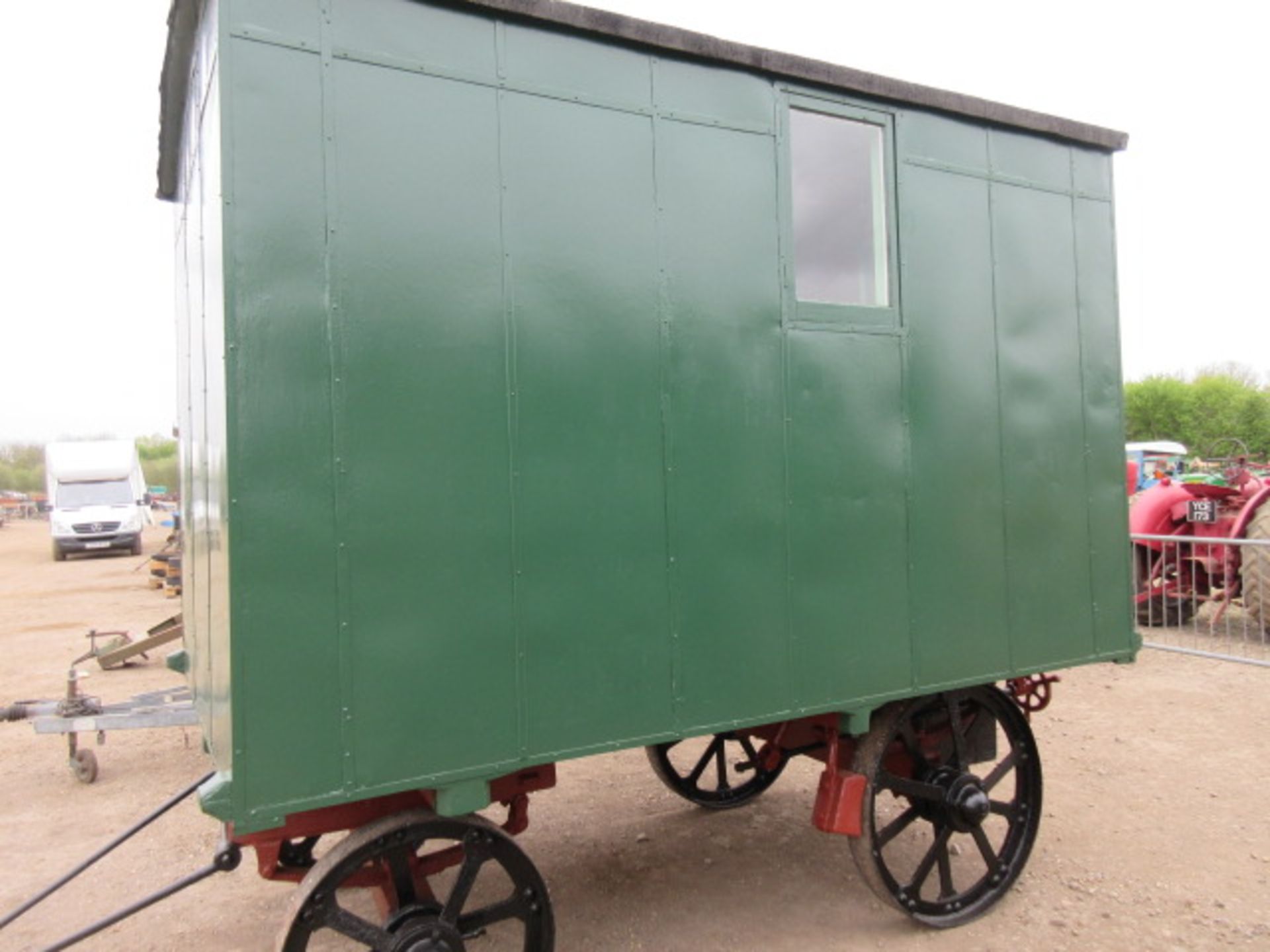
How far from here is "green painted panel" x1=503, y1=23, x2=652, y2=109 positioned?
2.95 m

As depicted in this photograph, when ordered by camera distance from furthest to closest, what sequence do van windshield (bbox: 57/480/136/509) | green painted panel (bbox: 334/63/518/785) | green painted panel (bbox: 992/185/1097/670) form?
1. van windshield (bbox: 57/480/136/509)
2. green painted panel (bbox: 992/185/1097/670)
3. green painted panel (bbox: 334/63/518/785)

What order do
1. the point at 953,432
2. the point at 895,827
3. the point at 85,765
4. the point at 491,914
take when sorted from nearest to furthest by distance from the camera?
the point at 491,914 < the point at 953,432 < the point at 895,827 < the point at 85,765

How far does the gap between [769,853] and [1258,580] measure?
6.97m

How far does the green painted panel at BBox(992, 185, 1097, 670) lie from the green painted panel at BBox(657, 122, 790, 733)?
133cm

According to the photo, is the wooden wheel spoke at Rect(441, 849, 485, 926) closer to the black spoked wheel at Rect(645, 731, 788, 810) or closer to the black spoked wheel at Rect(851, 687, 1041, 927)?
the black spoked wheel at Rect(851, 687, 1041, 927)

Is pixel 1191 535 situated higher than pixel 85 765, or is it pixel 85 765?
pixel 1191 535

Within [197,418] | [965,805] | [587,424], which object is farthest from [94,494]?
[965,805]

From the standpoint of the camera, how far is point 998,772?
417 centimetres

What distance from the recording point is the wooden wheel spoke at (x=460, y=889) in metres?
2.93

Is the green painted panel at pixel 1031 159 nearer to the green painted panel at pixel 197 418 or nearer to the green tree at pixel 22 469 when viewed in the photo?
the green painted panel at pixel 197 418

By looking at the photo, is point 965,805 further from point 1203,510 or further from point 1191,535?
point 1191,535

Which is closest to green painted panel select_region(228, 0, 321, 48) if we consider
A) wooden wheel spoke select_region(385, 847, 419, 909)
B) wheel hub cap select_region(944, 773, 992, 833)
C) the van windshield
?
wooden wheel spoke select_region(385, 847, 419, 909)

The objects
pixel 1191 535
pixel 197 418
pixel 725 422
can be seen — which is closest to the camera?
pixel 725 422

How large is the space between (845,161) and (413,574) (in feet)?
8.24
